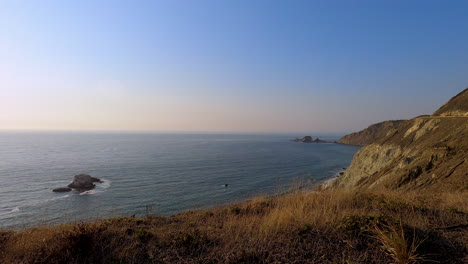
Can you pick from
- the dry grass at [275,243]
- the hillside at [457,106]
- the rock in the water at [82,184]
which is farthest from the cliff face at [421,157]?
the rock in the water at [82,184]

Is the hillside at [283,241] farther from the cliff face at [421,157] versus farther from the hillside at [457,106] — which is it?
the hillside at [457,106]

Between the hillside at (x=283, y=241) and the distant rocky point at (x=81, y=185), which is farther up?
the hillside at (x=283, y=241)

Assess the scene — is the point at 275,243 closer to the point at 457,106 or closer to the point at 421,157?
the point at 421,157

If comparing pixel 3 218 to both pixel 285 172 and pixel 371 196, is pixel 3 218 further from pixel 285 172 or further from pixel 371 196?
pixel 285 172

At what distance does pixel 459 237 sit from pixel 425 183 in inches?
842

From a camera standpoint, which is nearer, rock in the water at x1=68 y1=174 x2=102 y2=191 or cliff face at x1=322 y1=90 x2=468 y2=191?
cliff face at x1=322 y1=90 x2=468 y2=191

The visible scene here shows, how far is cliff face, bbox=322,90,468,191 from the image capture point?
65.9 feet

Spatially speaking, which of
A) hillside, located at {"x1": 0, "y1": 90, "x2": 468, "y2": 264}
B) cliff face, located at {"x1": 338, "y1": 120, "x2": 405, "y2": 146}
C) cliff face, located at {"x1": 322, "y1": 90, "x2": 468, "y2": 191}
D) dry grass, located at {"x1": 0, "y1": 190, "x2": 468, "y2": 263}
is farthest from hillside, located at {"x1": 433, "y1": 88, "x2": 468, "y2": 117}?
cliff face, located at {"x1": 338, "y1": 120, "x2": 405, "y2": 146}

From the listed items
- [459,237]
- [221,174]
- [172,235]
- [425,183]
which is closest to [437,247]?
[459,237]

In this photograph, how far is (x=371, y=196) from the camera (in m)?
8.06

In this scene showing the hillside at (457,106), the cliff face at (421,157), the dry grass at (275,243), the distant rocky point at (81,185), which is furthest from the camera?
the distant rocky point at (81,185)

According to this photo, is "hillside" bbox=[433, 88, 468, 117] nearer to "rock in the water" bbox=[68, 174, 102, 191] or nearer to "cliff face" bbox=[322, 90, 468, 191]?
"cliff face" bbox=[322, 90, 468, 191]

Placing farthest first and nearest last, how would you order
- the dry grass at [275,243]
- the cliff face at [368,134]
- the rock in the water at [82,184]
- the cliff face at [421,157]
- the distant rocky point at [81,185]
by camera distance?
the cliff face at [368,134], the rock in the water at [82,184], the distant rocky point at [81,185], the cliff face at [421,157], the dry grass at [275,243]

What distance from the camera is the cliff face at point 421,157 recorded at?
20.1 metres
